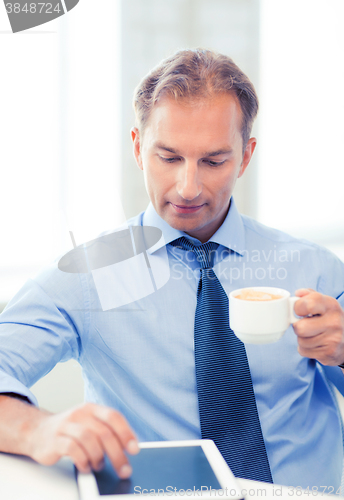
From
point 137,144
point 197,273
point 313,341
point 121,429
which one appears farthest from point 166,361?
point 137,144

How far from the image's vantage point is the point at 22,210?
6.28ft

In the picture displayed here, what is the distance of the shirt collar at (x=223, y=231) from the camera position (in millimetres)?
1126

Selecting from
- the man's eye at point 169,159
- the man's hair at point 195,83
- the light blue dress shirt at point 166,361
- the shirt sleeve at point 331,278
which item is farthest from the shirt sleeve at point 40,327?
the shirt sleeve at point 331,278

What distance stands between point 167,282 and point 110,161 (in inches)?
43.3

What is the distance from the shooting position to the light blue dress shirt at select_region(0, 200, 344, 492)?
98cm

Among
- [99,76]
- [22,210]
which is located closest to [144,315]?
[22,210]

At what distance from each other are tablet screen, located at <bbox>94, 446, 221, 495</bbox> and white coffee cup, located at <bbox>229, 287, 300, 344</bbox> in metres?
0.19

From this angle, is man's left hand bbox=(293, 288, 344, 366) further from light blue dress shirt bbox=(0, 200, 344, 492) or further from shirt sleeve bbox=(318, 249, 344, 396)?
shirt sleeve bbox=(318, 249, 344, 396)

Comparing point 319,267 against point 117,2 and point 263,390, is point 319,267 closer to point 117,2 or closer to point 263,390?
point 263,390

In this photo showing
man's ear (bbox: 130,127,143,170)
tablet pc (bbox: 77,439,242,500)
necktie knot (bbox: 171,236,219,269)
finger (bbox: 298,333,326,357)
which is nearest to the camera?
tablet pc (bbox: 77,439,242,500)

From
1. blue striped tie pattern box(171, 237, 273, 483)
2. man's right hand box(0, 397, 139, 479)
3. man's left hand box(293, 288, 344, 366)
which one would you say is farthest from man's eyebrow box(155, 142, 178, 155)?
man's right hand box(0, 397, 139, 479)

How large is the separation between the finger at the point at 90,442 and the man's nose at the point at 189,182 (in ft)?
1.87

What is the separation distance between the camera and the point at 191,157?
1.04 metres

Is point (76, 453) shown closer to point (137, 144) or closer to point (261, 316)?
point (261, 316)
